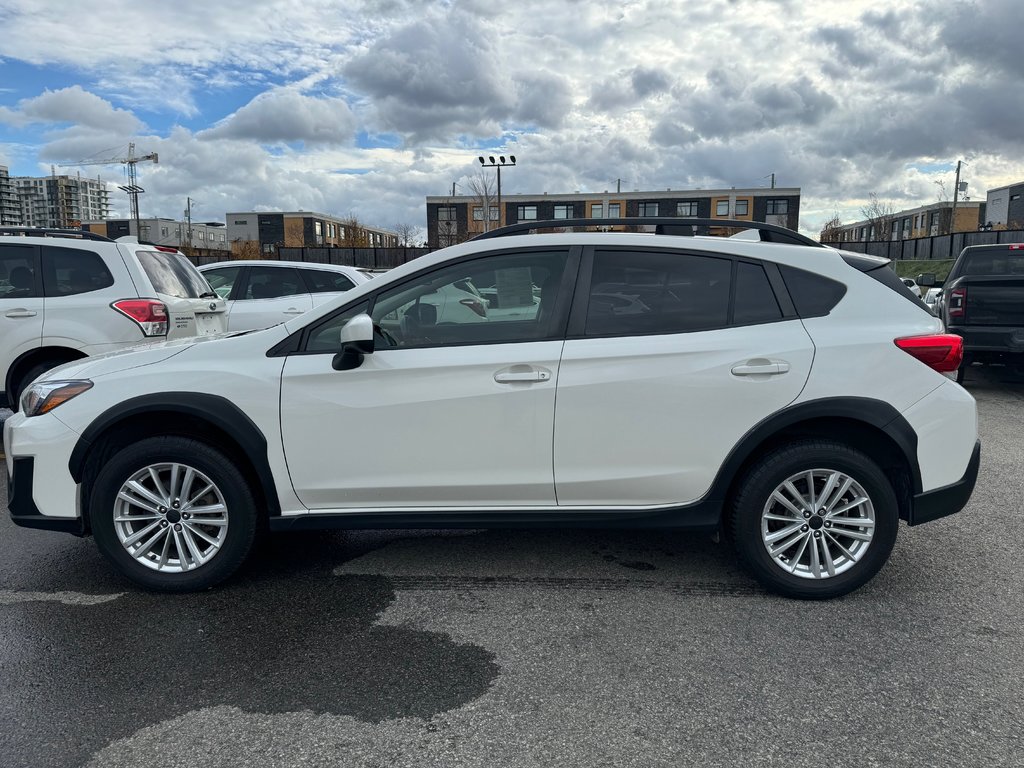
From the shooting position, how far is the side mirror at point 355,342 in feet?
11.1

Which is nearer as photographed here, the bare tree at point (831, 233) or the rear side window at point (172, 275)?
the rear side window at point (172, 275)

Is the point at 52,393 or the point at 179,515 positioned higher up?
the point at 52,393

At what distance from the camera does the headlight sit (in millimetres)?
3701

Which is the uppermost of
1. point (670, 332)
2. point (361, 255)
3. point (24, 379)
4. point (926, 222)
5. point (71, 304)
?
point (926, 222)

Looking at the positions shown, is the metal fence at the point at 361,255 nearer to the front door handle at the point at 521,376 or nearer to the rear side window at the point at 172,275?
the rear side window at the point at 172,275

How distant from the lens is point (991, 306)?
918 cm

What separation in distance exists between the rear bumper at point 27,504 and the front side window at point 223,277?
6.37m

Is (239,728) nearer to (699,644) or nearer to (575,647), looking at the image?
(575,647)

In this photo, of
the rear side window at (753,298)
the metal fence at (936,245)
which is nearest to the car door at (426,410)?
the rear side window at (753,298)

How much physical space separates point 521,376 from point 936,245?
1521 inches

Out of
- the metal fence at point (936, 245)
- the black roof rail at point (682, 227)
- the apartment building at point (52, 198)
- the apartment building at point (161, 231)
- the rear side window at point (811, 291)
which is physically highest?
the apartment building at point (52, 198)

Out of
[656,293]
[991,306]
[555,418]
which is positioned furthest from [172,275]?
[991,306]

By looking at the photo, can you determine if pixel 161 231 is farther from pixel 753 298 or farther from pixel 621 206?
pixel 753 298

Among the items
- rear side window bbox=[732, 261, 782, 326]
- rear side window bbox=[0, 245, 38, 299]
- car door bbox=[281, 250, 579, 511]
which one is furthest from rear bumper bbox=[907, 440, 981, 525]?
rear side window bbox=[0, 245, 38, 299]
